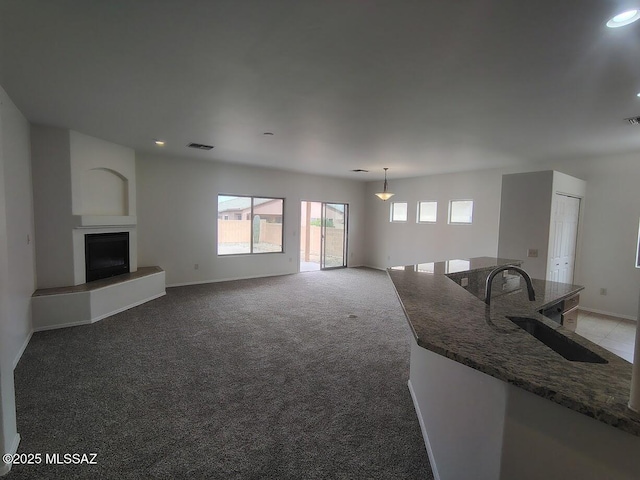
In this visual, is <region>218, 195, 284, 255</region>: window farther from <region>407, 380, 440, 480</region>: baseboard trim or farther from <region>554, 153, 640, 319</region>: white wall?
<region>554, 153, 640, 319</region>: white wall

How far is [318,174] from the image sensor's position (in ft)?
26.7

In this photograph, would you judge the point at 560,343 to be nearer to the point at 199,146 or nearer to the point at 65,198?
the point at 199,146

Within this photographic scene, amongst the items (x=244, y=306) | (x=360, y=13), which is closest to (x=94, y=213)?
(x=244, y=306)

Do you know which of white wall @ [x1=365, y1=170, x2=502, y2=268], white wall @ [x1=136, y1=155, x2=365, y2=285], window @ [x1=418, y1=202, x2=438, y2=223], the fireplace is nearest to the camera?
the fireplace

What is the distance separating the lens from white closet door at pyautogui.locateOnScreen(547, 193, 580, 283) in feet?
15.4

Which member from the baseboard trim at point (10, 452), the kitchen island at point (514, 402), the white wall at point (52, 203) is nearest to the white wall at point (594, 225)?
the kitchen island at point (514, 402)

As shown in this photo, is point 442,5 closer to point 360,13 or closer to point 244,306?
point 360,13

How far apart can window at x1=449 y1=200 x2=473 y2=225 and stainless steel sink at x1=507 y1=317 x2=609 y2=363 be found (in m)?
5.88

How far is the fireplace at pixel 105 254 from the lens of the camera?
4.67 metres

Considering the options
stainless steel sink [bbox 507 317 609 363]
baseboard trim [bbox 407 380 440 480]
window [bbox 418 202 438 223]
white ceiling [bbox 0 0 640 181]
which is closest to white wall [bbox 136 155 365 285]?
white ceiling [bbox 0 0 640 181]

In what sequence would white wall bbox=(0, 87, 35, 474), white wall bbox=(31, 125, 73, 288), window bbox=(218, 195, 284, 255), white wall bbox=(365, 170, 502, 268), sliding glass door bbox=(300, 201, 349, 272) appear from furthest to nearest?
sliding glass door bbox=(300, 201, 349, 272) < window bbox=(218, 195, 284, 255) < white wall bbox=(365, 170, 502, 268) < white wall bbox=(31, 125, 73, 288) < white wall bbox=(0, 87, 35, 474)

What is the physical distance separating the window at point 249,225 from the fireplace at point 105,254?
2.01 m

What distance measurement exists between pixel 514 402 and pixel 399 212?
8.00 m

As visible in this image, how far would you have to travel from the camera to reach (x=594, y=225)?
5336mm
